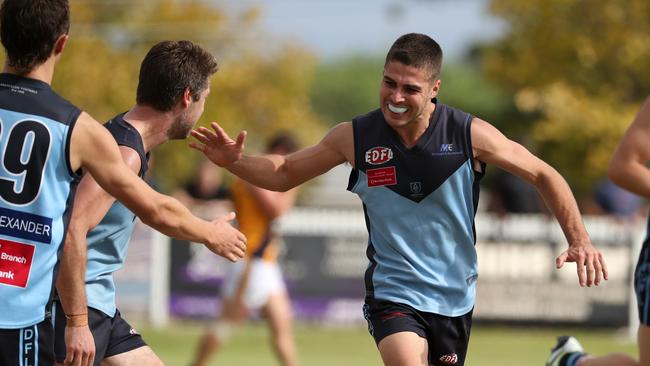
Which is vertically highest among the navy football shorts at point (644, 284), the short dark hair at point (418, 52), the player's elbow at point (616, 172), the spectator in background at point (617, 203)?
the spectator in background at point (617, 203)

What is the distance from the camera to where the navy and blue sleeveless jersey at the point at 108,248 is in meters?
6.40

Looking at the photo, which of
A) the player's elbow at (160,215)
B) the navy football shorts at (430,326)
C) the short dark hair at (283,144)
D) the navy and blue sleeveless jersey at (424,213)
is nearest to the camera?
the player's elbow at (160,215)

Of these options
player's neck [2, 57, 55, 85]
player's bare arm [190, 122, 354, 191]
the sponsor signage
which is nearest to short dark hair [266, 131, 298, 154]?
player's bare arm [190, 122, 354, 191]

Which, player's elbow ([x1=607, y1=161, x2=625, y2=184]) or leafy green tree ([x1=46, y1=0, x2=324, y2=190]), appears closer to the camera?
player's elbow ([x1=607, y1=161, x2=625, y2=184])

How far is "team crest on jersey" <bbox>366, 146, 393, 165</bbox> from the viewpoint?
6.95m

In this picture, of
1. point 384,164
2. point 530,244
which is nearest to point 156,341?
point 530,244

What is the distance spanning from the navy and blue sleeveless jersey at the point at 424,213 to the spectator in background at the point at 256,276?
460cm

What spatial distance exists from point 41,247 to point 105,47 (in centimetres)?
2520

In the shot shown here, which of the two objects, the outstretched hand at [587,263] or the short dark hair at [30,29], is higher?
the short dark hair at [30,29]

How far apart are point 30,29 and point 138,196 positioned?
2.81 ft

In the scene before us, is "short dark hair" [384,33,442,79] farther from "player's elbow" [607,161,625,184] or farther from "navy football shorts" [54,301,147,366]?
"navy football shorts" [54,301,147,366]

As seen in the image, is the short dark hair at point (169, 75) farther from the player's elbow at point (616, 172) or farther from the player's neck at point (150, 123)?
the player's elbow at point (616, 172)

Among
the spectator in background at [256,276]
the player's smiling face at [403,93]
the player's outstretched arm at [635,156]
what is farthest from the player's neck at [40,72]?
the spectator in background at [256,276]

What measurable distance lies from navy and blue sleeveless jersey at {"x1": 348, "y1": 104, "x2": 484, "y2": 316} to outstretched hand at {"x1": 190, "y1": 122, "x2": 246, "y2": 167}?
725mm
